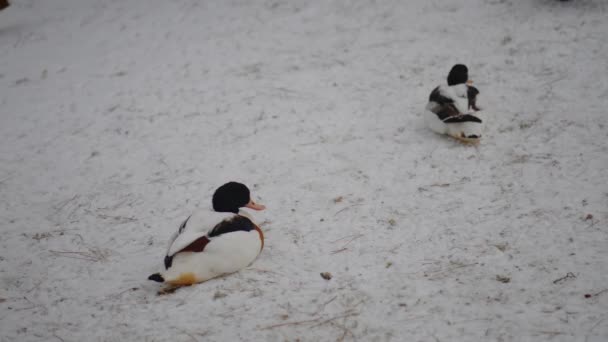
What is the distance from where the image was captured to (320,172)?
448 centimetres

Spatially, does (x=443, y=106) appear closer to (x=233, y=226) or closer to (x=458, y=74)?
(x=458, y=74)

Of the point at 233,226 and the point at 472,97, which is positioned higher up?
the point at 472,97

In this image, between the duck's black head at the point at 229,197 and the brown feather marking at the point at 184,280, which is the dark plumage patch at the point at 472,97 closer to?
the duck's black head at the point at 229,197

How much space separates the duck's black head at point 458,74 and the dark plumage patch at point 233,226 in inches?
121

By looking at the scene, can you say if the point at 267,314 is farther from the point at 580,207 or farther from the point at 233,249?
the point at 580,207

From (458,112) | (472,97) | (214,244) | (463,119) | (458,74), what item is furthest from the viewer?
(458,74)

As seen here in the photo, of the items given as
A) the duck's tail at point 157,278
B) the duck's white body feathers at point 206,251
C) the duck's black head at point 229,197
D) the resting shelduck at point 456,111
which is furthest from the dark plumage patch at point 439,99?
the duck's tail at point 157,278

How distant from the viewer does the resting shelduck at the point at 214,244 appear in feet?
9.84

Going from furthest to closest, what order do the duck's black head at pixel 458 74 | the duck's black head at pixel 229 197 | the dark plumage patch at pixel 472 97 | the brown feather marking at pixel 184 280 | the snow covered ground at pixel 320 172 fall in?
the duck's black head at pixel 458 74
the dark plumage patch at pixel 472 97
the duck's black head at pixel 229 197
the brown feather marking at pixel 184 280
the snow covered ground at pixel 320 172

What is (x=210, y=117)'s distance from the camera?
569cm

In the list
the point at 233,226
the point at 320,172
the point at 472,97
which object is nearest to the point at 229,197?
the point at 233,226

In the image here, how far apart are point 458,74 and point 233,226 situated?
3.26 m

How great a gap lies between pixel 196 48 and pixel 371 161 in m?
4.44

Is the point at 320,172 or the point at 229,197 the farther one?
the point at 320,172
